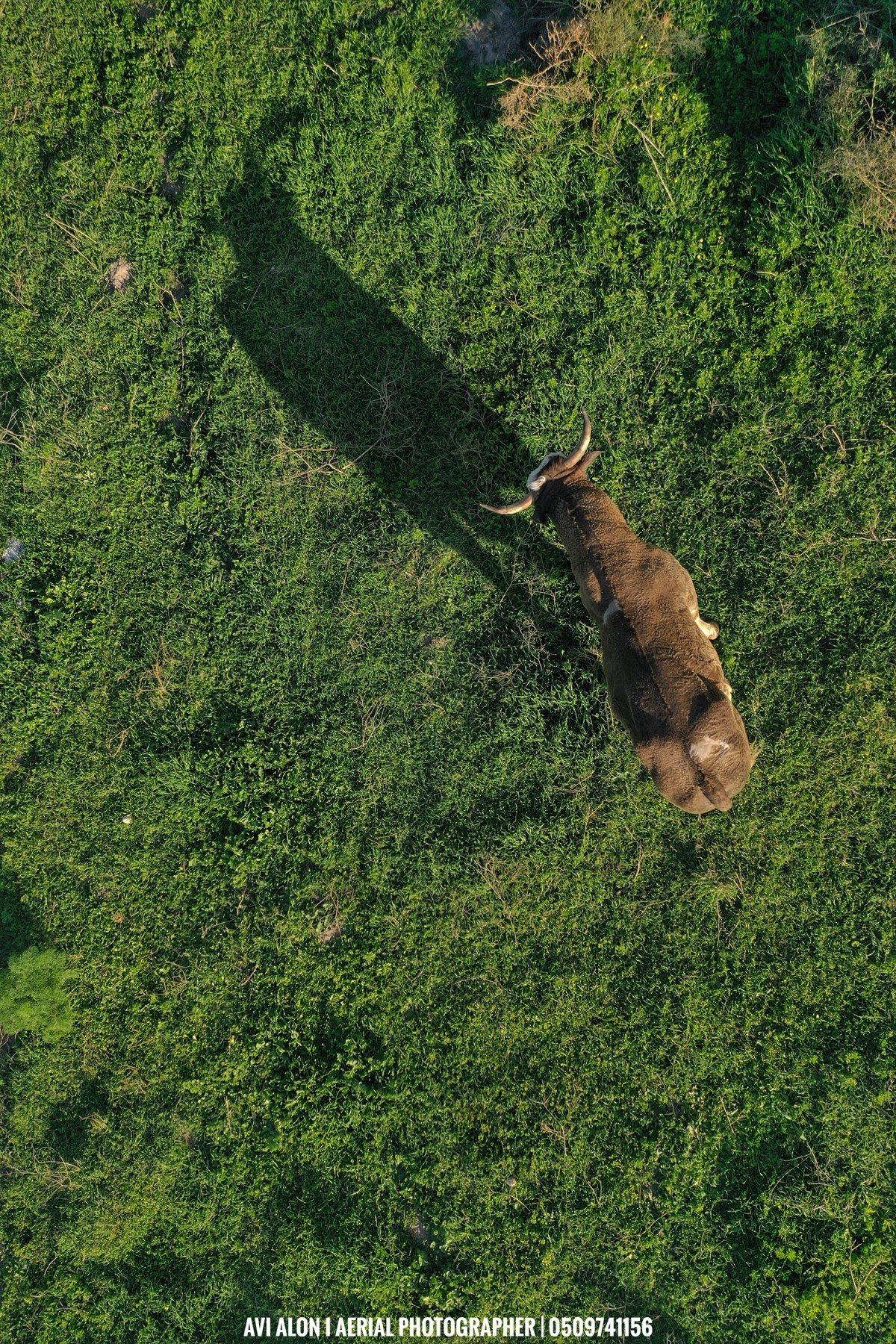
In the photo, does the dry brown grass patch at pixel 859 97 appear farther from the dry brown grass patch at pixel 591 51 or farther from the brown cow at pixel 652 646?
the brown cow at pixel 652 646

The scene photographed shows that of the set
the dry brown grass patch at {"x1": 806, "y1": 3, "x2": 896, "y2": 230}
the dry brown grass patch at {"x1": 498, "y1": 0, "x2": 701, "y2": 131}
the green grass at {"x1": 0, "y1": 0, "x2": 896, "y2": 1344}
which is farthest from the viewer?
the green grass at {"x1": 0, "y1": 0, "x2": 896, "y2": 1344}

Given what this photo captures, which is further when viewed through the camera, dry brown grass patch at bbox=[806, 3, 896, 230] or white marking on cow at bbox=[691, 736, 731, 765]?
dry brown grass patch at bbox=[806, 3, 896, 230]

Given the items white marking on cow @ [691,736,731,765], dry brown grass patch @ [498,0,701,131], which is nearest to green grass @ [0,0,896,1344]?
dry brown grass patch @ [498,0,701,131]

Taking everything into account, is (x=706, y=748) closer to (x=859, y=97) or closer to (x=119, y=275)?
(x=859, y=97)

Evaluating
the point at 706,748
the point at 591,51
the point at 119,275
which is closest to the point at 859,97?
the point at 591,51

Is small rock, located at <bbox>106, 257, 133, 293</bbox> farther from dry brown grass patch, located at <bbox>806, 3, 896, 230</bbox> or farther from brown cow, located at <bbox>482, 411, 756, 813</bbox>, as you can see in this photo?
dry brown grass patch, located at <bbox>806, 3, 896, 230</bbox>

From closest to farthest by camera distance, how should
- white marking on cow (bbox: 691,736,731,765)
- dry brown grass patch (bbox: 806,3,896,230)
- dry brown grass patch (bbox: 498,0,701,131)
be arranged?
1. white marking on cow (bbox: 691,736,731,765)
2. dry brown grass patch (bbox: 806,3,896,230)
3. dry brown grass patch (bbox: 498,0,701,131)
